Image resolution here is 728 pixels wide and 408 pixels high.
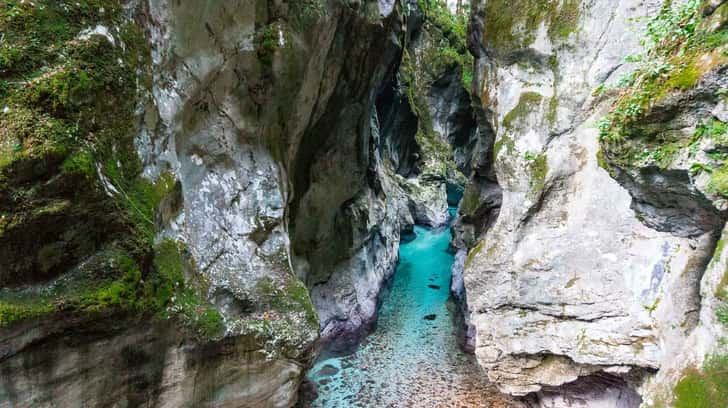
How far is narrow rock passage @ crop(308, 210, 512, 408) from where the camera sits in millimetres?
9852

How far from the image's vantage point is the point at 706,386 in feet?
11.2

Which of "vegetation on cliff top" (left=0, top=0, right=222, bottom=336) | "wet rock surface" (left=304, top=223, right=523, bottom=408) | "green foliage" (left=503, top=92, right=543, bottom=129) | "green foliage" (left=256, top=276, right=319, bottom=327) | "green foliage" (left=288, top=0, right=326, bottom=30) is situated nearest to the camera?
"vegetation on cliff top" (left=0, top=0, right=222, bottom=336)

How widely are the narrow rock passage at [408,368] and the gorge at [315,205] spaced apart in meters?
0.10

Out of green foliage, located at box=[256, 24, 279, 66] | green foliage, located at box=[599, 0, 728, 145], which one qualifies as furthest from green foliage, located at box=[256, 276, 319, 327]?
green foliage, located at box=[599, 0, 728, 145]

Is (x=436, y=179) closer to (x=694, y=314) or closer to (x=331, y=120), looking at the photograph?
(x=331, y=120)

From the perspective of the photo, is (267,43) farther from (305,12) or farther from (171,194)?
(171,194)

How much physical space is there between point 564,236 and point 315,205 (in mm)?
7306

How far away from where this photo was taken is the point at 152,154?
595 cm

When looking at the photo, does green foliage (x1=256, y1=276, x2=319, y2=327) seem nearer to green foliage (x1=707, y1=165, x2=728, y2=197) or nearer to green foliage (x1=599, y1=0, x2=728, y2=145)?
green foliage (x1=599, y1=0, x2=728, y2=145)

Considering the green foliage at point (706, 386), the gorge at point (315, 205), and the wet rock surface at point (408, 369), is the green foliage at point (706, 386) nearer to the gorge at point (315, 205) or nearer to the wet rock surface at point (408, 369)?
the gorge at point (315, 205)

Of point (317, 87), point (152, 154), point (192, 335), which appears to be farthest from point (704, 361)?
point (317, 87)

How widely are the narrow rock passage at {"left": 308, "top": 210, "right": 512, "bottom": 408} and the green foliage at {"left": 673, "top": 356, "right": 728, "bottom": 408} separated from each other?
659cm

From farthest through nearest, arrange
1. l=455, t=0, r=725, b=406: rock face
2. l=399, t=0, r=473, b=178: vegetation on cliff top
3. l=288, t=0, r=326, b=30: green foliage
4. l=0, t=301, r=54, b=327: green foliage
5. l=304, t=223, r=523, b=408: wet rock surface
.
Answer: l=399, t=0, r=473, b=178: vegetation on cliff top, l=304, t=223, r=523, b=408: wet rock surface, l=288, t=0, r=326, b=30: green foliage, l=455, t=0, r=725, b=406: rock face, l=0, t=301, r=54, b=327: green foliage

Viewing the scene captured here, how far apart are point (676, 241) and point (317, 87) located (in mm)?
8134
